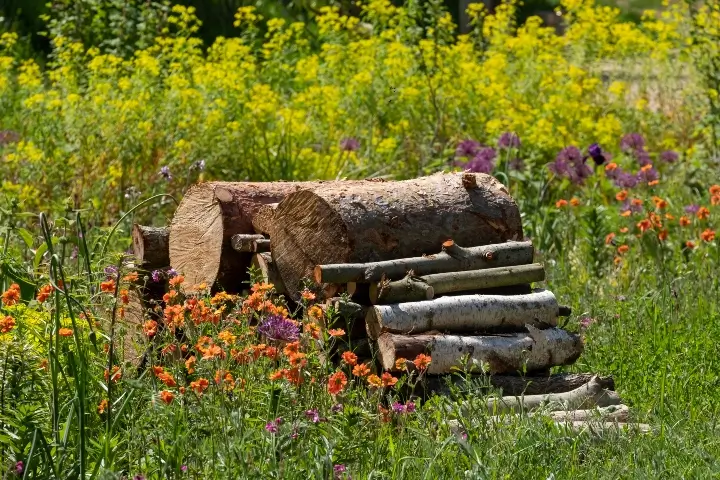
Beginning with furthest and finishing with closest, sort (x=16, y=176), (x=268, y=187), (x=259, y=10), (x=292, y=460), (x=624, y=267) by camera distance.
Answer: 1. (x=259, y=10)
2. (x=16, y=176)
3. (x=624, y=267)
4. (x=268, y=187)
5. (x=292, y=460)

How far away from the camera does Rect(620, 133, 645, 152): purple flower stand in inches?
311

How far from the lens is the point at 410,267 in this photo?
4.40 m

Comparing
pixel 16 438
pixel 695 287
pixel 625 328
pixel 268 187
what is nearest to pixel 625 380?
pixel 625 328

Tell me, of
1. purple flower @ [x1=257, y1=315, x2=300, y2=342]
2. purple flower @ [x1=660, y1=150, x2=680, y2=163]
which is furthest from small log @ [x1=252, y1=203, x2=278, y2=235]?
purple flower @ [x1=660, y1=150, x2=680, y2=163]

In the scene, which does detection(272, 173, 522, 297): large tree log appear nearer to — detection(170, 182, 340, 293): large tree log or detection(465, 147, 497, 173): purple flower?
detection(170, 182, 340, 293): large tree log

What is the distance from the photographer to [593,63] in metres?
10.7

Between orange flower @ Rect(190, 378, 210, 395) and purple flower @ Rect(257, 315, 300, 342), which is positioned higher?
orange flower @ Rect(190, 378, 210, 395)

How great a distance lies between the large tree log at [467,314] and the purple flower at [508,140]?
9.88 ft

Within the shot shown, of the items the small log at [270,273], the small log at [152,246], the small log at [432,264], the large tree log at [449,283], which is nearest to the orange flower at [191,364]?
the small log at [432,264]

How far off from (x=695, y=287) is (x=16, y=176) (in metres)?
4.25

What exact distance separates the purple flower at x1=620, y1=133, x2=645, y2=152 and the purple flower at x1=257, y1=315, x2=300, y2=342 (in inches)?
184

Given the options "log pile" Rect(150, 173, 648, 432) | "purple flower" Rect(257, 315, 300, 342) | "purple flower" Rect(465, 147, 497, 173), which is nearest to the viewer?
"purple flower" Rect(257, 315, 300, 342)

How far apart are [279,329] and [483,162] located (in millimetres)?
3794

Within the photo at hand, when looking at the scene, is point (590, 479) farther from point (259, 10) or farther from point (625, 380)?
point (259, 10)
